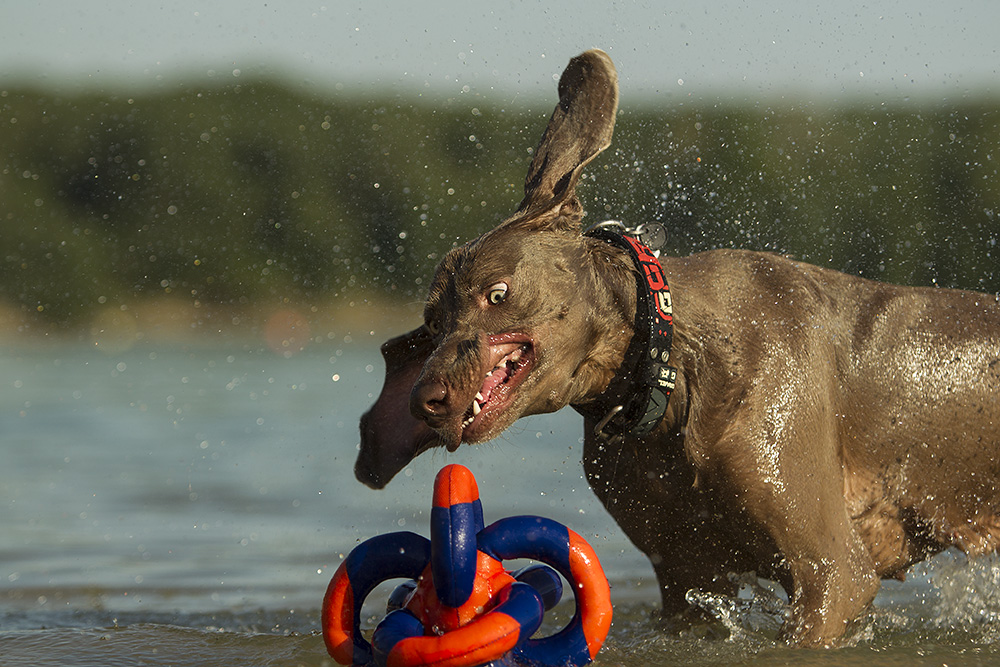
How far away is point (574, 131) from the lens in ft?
14.1

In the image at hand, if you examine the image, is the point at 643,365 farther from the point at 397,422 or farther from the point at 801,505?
the point at 397,422

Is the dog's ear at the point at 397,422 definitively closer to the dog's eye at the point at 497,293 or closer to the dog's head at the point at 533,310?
the dog's head at the point at 533,310

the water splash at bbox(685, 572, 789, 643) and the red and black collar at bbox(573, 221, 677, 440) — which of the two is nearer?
the red and black collar at bbox(573, 221, 677, 440)

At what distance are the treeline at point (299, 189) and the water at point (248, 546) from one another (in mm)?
2343

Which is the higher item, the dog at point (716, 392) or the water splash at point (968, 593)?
the dog at point (716, 392)

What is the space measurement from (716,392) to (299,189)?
30580 millimetres

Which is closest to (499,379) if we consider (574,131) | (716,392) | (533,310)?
(533,310)

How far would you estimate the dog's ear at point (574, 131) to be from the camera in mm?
4145

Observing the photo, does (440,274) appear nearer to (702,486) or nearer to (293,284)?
(702,486)

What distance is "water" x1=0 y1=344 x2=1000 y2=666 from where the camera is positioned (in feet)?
15.1

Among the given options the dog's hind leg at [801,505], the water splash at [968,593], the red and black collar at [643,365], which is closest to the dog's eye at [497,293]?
the red and black collar at [643,365]

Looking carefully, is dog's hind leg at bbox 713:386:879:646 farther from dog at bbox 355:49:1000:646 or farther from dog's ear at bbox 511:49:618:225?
dog's ear at bbox 511:49:618:225

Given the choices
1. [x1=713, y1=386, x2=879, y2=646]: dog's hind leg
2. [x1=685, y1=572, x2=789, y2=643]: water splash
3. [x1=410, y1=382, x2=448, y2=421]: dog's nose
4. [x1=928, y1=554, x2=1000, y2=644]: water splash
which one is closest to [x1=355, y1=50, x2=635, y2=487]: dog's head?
[x1=410, y1=382, x2=448, y2=421]: dog's nose

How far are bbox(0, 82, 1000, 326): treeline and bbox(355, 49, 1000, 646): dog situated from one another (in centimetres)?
215
